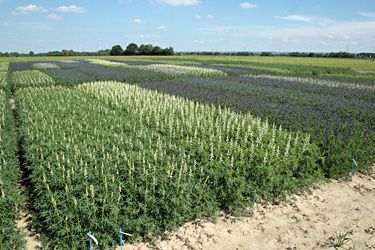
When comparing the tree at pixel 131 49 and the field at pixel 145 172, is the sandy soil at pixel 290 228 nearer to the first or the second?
the field at pixel 145 172

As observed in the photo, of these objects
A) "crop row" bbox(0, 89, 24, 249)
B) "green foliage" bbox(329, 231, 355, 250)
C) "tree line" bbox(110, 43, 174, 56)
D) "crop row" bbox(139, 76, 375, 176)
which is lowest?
"green foliage" bbox(329, 231, 355, 250)

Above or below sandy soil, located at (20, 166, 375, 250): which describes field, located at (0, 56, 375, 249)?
above

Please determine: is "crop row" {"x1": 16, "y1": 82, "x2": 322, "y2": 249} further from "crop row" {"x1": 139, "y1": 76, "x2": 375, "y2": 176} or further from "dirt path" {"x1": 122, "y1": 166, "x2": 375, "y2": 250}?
"crop row" {"x1": 139, "y1": 76, "x2": 375, "y2": 176}

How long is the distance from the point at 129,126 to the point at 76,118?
98.7 inches

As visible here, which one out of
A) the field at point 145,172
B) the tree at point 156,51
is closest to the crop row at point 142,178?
the field at point 145,172

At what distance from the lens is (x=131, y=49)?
110 m

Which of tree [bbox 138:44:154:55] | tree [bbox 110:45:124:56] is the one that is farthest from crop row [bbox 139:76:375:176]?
tree [bbox 110:45:124:56]

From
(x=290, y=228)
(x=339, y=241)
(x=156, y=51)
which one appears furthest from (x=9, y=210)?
(x=156, y=51)

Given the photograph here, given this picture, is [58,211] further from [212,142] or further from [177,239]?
[212,142]

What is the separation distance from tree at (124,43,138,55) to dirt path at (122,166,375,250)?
358ft

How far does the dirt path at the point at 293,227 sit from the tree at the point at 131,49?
10905 centimetres

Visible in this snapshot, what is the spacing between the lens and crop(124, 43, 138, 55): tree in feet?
346

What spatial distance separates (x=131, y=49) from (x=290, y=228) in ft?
379

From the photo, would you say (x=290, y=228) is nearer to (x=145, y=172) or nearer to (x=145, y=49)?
(x=145, y=172)
